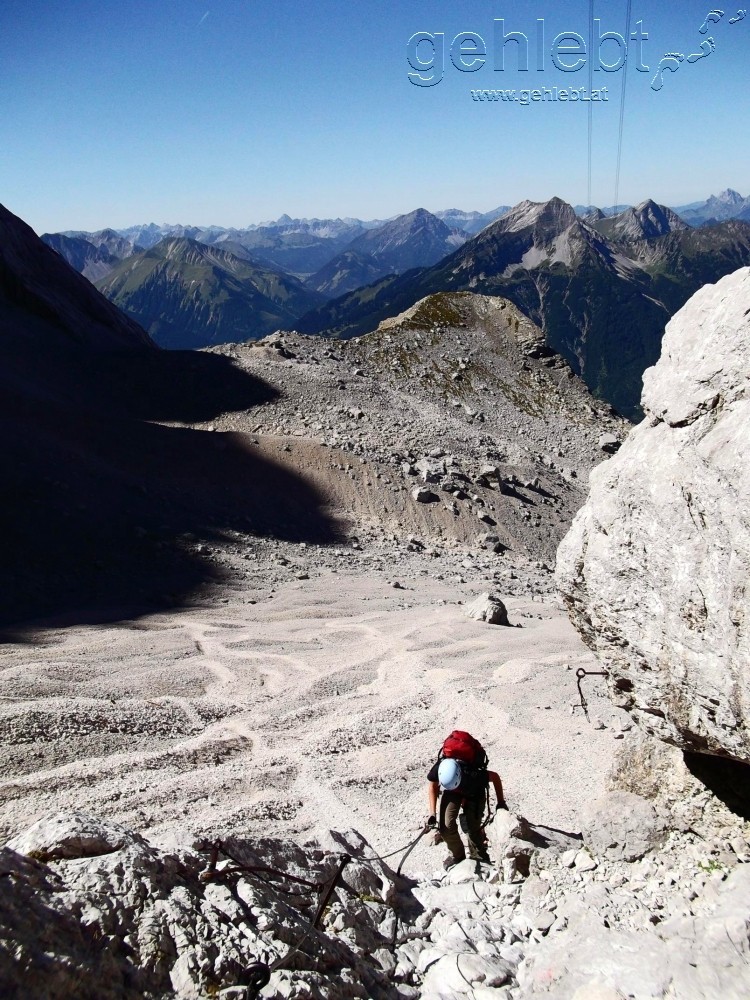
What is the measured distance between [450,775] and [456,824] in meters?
0.63

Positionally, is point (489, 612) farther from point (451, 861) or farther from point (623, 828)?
point (623, 828)

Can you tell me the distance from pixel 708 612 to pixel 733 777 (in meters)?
2.51

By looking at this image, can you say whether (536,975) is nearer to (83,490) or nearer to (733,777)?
(733,777)

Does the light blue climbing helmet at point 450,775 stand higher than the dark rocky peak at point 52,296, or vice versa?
the dark rocky peak at point 52,296

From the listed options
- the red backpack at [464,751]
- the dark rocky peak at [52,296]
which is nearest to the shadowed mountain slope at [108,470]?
the dark rocky peak at [52,296]

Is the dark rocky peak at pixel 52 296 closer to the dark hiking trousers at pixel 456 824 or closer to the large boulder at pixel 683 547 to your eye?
the dark hiking trousers at pixel 456 824

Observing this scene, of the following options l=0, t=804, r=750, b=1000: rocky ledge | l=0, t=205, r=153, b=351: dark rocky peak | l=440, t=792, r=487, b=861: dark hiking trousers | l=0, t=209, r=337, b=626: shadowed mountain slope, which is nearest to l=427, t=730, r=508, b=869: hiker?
l=440, t=792, r=487, b=861: dark hiking trousers

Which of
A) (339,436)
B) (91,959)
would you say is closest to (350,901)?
(91,959)

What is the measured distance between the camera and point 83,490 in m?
22.9

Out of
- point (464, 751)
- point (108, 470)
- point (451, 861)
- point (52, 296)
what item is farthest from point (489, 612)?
point (52, 296)

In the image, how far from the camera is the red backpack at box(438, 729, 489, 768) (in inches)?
325

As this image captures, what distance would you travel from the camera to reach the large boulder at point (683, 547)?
17.7ft

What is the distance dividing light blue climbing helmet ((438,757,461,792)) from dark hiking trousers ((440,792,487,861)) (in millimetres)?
123

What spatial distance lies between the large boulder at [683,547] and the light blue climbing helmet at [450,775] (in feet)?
7.15
